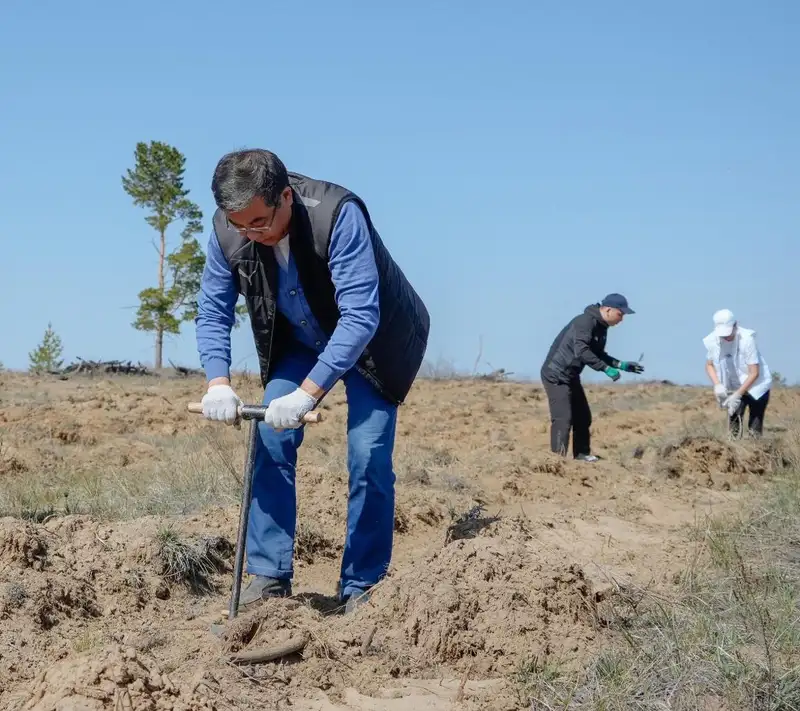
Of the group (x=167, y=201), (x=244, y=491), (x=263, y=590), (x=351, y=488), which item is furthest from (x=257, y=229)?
(x=167, y=201)

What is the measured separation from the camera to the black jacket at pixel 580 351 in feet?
35.6

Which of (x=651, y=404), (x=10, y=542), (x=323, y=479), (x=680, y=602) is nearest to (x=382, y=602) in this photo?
(x=680, y=602)

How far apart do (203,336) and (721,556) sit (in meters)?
2.84

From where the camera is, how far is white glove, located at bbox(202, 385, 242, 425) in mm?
4523

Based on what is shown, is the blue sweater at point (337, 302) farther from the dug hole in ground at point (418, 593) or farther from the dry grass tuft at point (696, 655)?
the dry grass tuft at point (696, 655)

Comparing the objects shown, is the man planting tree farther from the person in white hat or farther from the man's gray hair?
the person in white hat

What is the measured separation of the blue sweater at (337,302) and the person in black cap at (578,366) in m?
6.26

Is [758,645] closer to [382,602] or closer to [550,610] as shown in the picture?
[550,610]

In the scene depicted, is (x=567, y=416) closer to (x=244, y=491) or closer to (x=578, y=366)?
(x=578, y=366)

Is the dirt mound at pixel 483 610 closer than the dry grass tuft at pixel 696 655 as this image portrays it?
No

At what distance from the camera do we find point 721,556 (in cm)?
558

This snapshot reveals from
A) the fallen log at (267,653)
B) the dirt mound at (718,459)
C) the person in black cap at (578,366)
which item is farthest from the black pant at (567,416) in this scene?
the fallen log at (267,653)

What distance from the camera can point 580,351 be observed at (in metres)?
10.8

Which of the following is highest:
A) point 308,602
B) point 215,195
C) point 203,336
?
point 215,195
